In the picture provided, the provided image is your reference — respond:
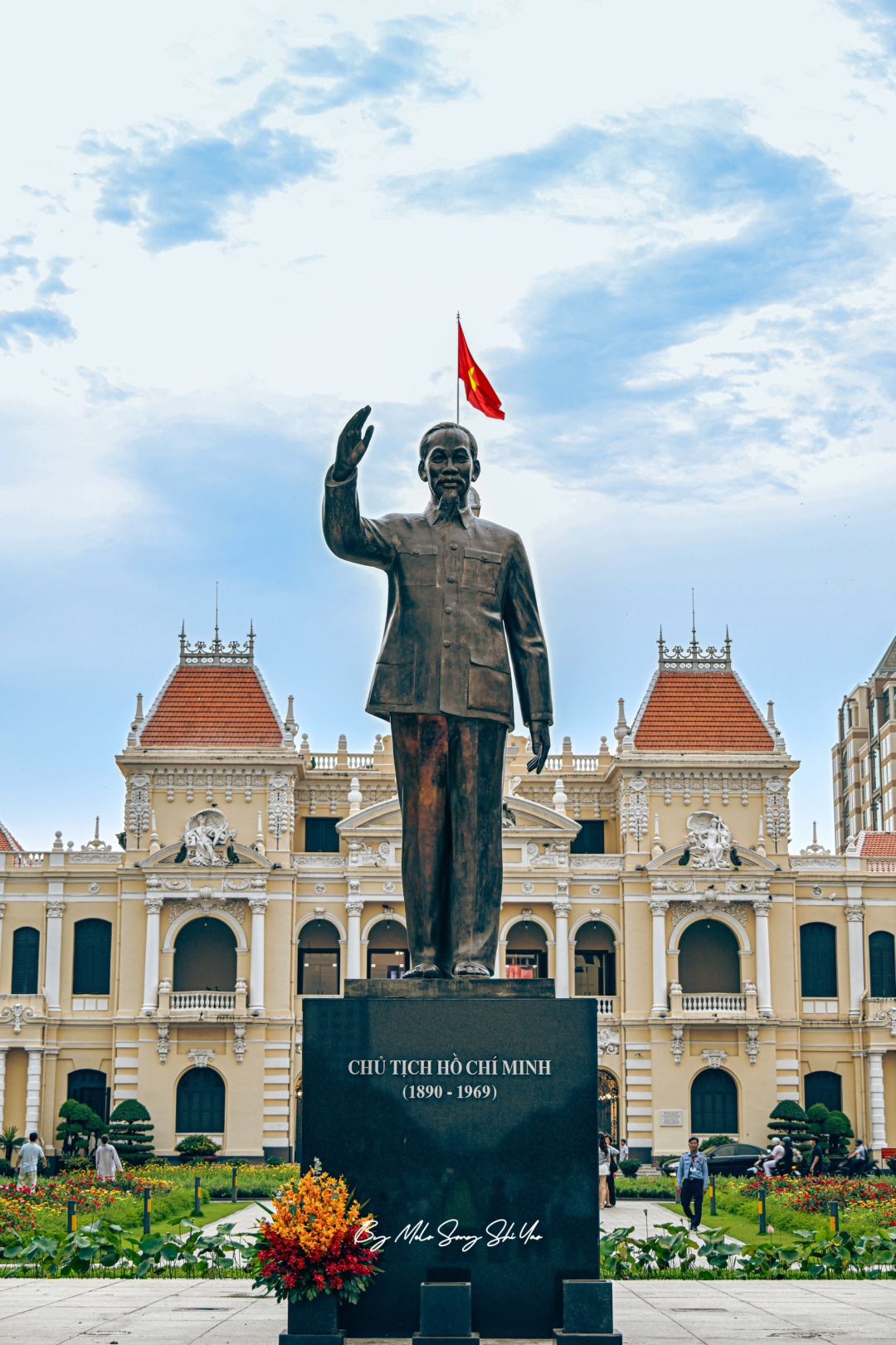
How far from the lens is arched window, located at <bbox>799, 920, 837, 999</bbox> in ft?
176

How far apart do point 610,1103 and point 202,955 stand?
12987 millimetres

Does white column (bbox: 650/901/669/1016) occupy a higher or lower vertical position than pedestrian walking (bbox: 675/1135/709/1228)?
higher

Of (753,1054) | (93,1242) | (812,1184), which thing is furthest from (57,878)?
(93,1242)

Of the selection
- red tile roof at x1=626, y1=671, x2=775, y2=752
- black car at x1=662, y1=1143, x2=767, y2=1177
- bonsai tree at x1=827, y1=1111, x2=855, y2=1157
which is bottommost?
black car at x1=662, y1=1143, x2=767, y2=1177

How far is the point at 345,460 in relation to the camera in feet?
36.4

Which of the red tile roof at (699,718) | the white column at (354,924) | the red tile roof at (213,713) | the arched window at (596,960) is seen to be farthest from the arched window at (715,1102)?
the red tile roof at (213,713)

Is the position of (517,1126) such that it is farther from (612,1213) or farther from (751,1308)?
(612,1213)

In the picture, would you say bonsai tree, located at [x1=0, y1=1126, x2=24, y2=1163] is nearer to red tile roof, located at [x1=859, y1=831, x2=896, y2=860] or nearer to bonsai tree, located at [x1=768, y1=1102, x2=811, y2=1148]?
bonsai tree, located at [x1=768, y1=1102, x2=811, y2=1148]

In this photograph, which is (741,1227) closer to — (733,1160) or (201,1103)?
(733,1160)

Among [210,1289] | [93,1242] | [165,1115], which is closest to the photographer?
[210,1289]

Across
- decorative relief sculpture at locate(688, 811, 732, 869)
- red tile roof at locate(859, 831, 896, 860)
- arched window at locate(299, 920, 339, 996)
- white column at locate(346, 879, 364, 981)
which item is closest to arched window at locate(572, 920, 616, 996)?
decorative relief sculpture at locate(688, 811, 732, 869)

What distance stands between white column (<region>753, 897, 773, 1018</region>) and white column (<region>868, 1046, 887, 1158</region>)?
11.6 ft

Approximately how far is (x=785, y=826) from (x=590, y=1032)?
44.3 meters

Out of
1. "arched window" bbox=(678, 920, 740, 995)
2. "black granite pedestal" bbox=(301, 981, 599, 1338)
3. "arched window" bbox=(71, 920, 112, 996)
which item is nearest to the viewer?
"black granite pedestal" bbox=(301, 981, 599, 1338)
